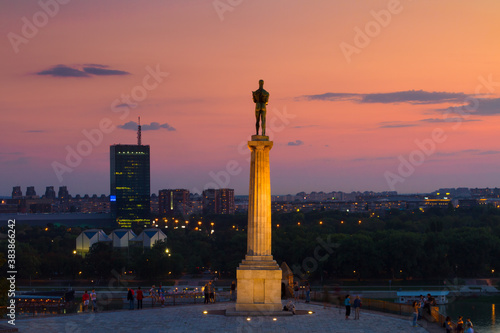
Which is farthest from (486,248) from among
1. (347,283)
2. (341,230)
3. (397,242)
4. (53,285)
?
(53,285)

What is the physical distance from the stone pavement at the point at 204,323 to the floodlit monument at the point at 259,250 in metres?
1.43

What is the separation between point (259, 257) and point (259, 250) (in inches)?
13.9

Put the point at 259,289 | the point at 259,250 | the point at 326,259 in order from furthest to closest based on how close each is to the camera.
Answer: the point at 326,259
the point at 259,250
the point at 259,289

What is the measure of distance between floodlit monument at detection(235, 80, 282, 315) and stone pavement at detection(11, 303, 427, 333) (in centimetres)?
143

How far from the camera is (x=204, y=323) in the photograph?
32656mm

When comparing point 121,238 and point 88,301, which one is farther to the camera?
point 121,238

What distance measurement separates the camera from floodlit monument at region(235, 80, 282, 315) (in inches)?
1378

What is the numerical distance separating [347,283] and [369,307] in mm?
37239

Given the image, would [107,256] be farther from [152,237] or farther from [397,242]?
[397,242]

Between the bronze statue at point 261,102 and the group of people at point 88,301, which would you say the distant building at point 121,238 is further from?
the bronze statue at point 261,102

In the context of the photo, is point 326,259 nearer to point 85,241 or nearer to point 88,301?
point 85,241

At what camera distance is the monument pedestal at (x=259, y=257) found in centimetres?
3500

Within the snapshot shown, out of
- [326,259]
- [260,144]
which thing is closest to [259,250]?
[260,144]

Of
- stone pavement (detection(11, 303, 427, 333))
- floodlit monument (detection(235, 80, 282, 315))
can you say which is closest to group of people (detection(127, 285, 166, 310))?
stone pavement (detection(11, 303, 427, 333))
